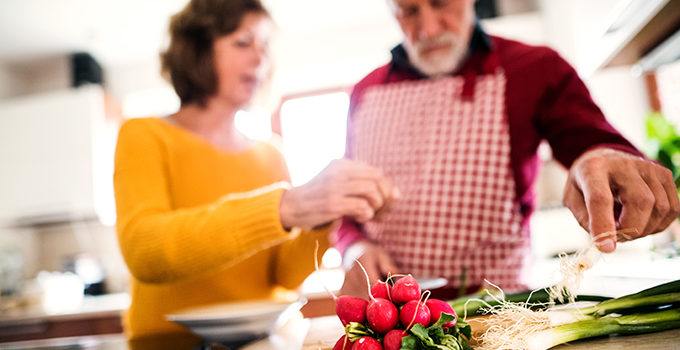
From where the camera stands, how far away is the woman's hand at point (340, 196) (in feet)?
2.71

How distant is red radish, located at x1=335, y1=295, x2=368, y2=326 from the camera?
1.94ft

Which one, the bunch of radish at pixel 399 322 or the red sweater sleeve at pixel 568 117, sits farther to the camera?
the red sweater sleeve at pixel 568 117

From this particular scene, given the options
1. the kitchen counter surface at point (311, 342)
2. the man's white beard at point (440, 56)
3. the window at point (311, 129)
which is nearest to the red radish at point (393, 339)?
the kitchen counter surface at point (311, 342)

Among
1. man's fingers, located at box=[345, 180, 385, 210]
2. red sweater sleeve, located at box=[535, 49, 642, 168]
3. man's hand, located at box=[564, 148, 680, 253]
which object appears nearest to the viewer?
man's hand, located at box=[564, 148, 680, 253]

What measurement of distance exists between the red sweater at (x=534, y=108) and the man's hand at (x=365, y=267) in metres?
0.14

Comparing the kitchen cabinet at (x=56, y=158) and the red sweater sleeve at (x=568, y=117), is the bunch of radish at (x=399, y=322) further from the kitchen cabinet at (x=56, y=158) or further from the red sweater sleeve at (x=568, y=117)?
the kitchen cabinet at (x=56, y=158)

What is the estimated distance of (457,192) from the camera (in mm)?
1177

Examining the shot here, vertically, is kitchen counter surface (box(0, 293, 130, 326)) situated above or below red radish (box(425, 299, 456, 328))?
below

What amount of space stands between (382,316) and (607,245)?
0.94 feet

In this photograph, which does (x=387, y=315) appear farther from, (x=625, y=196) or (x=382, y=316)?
(x=625, y=196)

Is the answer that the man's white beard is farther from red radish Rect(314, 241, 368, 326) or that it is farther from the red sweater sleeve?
red radish Rect(314, 241, 368, 326)

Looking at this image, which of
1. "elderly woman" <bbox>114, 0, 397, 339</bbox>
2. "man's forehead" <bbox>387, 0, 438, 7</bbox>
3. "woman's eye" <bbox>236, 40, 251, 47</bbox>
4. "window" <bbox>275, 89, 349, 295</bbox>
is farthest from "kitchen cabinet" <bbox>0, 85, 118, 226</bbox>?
"man's forehead" <bbox>387, 0, 438, 7</bbox>

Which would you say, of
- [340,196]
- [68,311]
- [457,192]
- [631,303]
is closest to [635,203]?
[631,303]

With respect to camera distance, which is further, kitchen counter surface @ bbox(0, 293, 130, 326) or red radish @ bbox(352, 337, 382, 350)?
kitchen counter surface @ bbox(0, 293, 130, 326)
